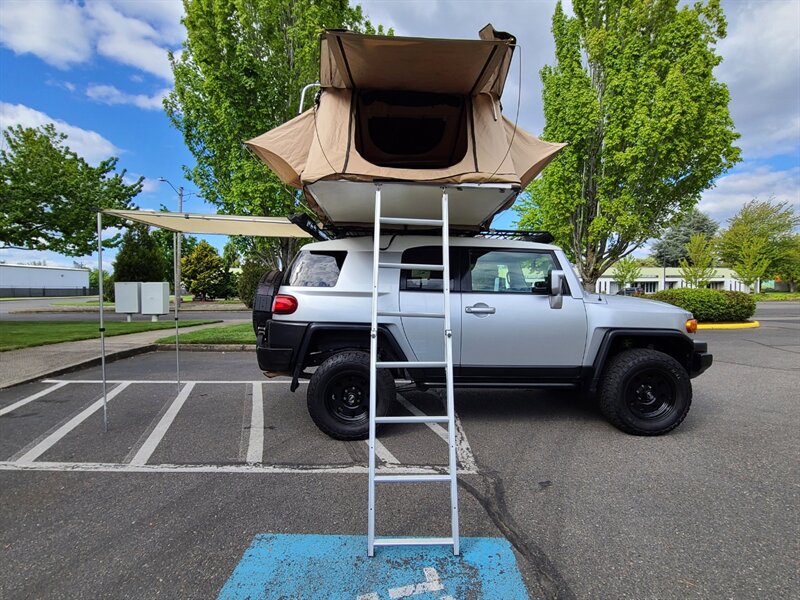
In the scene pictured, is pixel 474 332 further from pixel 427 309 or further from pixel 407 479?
pixel 407 479

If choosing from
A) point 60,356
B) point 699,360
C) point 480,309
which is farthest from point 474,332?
point 60,356

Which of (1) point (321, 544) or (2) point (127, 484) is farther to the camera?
(2) point (127, 484)

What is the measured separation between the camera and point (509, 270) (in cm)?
451

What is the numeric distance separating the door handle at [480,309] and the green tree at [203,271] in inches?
1335

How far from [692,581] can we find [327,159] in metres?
3.41

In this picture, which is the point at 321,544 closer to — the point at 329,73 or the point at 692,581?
the point at 692,581

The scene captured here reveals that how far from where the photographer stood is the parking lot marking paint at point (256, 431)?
3.85m

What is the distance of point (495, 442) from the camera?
13.7 ft

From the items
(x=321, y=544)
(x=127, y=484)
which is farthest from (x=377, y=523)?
(x=127, y=484)

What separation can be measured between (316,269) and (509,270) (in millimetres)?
2008

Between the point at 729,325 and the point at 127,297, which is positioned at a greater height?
the point at 127,297

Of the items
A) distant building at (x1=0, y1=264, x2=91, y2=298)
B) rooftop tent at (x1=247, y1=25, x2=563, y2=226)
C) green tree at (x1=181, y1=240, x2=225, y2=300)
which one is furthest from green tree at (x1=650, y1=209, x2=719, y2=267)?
distant building at (x1=0, y1=264, x2=91, y2=298)

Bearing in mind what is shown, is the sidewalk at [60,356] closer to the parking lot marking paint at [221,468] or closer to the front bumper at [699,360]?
the parking lot marking paint at [221,468]

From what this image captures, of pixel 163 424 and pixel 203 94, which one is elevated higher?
pixel 203 94
